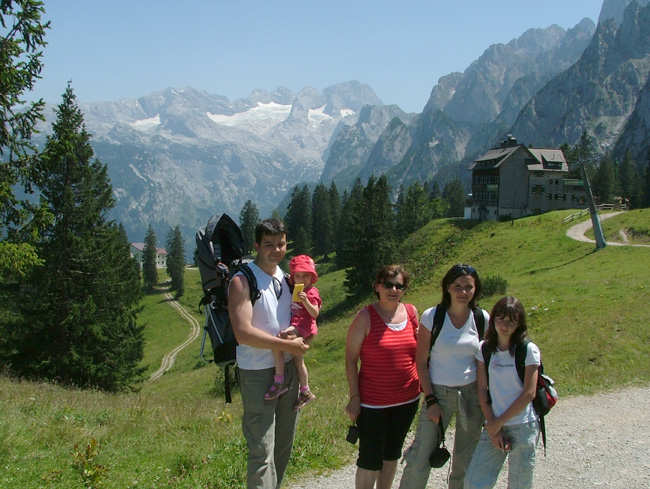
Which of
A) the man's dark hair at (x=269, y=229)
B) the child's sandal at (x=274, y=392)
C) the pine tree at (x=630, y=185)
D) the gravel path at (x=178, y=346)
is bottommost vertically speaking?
the gravel path at (x=178, y=346)

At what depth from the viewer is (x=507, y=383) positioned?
220 inches

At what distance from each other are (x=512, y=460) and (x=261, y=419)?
297cm

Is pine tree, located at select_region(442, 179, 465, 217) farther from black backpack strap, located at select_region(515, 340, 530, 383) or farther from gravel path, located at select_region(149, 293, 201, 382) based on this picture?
black backpack strap, located at select_region(515, 340, 530, 383)

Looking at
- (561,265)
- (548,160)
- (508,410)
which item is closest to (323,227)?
(548,160)

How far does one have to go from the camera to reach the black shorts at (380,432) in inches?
230

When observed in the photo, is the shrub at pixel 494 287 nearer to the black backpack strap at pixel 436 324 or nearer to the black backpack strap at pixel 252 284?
the black backpack strap at pixel 436 324

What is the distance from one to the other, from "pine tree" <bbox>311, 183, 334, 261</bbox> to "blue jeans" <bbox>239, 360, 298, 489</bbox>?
9650cm

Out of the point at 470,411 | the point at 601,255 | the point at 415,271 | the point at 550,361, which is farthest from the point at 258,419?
the point at 415,271

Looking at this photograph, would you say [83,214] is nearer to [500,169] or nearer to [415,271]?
[415,271]

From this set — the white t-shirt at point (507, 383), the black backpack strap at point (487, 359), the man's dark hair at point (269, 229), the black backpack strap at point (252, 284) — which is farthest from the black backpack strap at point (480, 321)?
the black backpack strap at point (252, 284)

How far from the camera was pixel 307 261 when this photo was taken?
590 centimetres

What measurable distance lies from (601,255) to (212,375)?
3116 centimetres

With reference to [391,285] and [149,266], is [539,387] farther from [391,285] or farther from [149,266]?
[149,266]

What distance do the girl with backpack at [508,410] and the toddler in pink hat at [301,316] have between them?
213 centimetres
